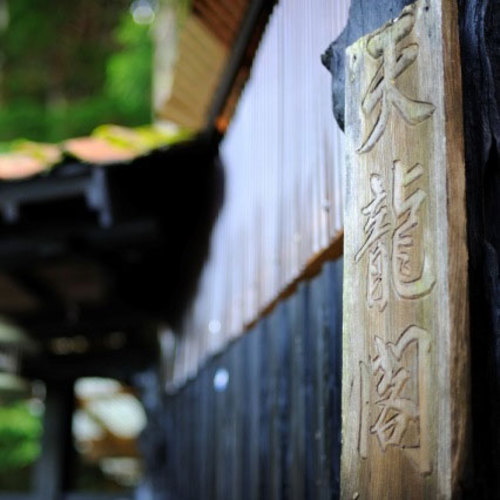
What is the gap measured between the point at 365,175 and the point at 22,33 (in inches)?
867

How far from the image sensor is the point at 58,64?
2359 cm

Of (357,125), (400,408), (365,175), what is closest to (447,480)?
(400,408)

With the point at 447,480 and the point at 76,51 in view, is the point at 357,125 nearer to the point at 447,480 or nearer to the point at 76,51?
the point at 447,480

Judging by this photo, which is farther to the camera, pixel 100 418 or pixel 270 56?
pixel 100 418

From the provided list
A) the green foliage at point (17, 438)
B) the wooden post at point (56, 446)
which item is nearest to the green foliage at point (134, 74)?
the green foliage at point (17, 438)

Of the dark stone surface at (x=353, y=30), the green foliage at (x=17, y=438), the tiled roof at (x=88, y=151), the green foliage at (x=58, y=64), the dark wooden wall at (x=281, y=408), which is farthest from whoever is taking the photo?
the green foliage at (x=58, y=64)

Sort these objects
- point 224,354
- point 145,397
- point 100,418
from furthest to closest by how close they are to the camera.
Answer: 1. point 100,418
2. point 145,397
3. point 224,354

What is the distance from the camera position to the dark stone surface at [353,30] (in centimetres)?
278

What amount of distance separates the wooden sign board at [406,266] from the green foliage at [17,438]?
713 inches

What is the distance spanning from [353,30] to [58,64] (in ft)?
71.5

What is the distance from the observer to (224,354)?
616cm

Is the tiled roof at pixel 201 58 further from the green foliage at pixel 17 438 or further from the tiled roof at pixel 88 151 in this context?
the green foliage at pixel 17 438

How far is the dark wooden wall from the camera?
353 cm

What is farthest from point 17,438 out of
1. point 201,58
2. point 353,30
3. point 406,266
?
point 406,266
